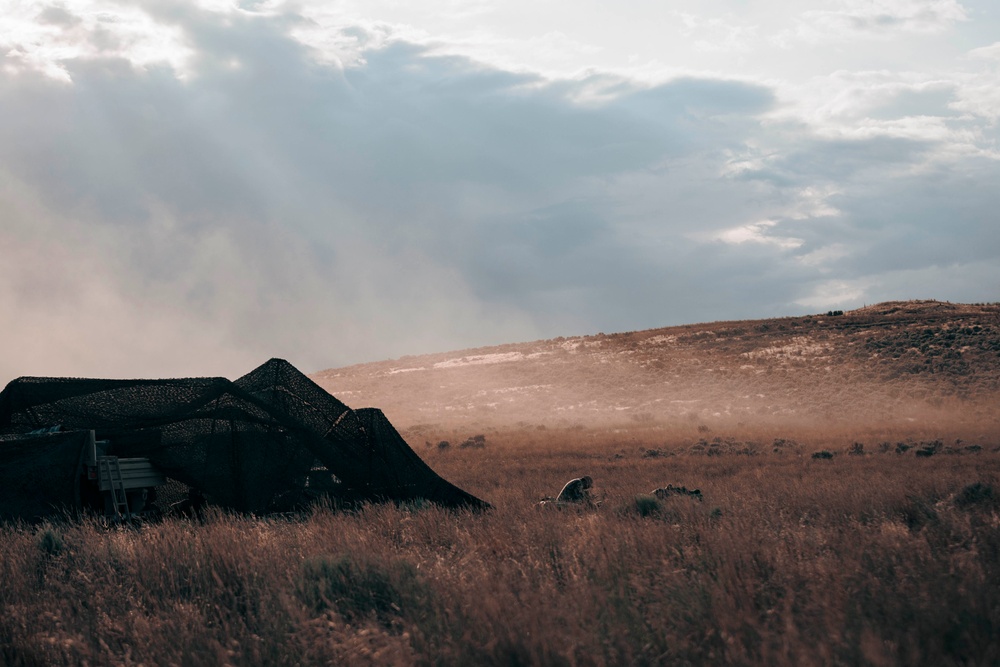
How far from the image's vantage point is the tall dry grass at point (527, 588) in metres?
5.24

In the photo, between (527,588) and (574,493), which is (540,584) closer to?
(527,588)

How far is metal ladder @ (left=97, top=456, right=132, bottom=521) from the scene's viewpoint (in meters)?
12.2

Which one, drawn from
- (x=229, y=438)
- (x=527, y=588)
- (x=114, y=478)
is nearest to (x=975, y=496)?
(x=527, y=588)

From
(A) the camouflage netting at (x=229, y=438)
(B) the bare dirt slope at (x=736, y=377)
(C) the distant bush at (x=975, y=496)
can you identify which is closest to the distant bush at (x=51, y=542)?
(A) the camouflage netting at (x=229, y=438)

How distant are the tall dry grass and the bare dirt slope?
36.6 m

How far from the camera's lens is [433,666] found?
519 centimetres

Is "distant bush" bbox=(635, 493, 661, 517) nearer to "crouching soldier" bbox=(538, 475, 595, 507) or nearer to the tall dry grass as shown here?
the tall dry grass

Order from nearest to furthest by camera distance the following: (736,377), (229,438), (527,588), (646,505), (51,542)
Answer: (527,588)
(51,542)
(646,505)
(229,438)
(736,377)

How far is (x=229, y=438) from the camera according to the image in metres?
13.6

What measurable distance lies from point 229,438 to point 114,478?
184cm

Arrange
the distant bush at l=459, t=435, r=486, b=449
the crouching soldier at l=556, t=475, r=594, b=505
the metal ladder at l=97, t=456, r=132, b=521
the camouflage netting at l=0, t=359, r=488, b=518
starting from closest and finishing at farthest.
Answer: the metal ladder at l=97, t=456, r=132, b=521 → the camouflage netting at l=0, t=359, r=488, b=518 → the crouching soldier at l=556, t=475, r=594, b=505 → the distant bush at l=459, t=435, r=486, b=449

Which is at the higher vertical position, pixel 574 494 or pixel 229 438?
pixel 229 438

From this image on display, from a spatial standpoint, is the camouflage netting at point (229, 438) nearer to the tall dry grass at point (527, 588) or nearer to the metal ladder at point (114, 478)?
the metal ladder at point (114, 478)

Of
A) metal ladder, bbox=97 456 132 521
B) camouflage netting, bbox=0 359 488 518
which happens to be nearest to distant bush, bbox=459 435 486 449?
camouflage netting, bbox=0 359 488 518
